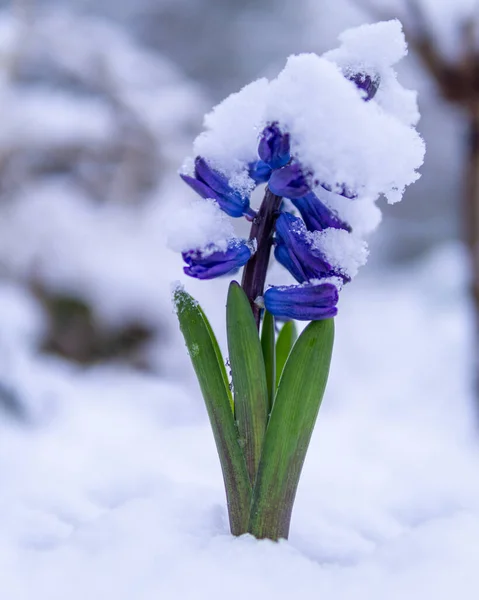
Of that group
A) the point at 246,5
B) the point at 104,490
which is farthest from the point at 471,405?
the point at 246,5

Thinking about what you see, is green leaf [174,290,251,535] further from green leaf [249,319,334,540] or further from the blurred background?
the blurred background

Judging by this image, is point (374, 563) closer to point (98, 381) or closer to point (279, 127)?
point (279, 127)

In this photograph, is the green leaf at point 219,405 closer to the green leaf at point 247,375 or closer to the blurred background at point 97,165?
the green leaf at point 247,375

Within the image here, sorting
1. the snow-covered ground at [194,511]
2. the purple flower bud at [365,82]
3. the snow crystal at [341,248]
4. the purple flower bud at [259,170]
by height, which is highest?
the purple flower bud at [365,82]

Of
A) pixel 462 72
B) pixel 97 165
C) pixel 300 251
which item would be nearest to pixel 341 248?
pixel 300 251

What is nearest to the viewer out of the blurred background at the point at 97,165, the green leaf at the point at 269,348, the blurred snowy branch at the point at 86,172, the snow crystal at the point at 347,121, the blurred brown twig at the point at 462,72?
the snow crystal at the point at 347,121

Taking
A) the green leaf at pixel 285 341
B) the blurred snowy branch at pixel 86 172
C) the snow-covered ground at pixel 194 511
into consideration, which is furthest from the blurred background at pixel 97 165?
the green leaf at pixel 285 341

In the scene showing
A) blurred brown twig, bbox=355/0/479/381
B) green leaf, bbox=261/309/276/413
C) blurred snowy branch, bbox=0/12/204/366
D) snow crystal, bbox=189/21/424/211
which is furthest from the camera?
blurred snowy branch, bbox=0/12/204/366

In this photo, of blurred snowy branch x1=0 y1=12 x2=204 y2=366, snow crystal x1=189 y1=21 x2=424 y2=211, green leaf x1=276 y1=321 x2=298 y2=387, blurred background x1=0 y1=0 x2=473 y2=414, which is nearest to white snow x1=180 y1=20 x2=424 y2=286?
snow crystal x1=189 y1=21 x2=424 y2=211
